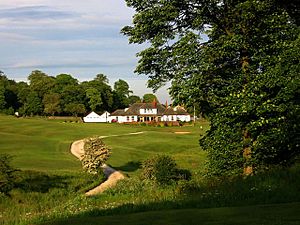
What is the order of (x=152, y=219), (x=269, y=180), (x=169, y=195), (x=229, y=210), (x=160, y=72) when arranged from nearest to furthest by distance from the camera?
1. (x=152, y=219)
2. (x=229, y=210)
3. (x=269, y=180)
4. (x=169, y=195)
5. (x=160, y=72)

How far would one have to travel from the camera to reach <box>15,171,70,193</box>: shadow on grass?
29.4 metres

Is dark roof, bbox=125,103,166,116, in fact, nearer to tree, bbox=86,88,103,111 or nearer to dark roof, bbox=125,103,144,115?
dark roof, bbox=125,103,144,115

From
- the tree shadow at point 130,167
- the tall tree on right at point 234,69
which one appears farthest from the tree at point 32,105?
the tall tree on right at point 234,69

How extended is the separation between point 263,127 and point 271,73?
242cm

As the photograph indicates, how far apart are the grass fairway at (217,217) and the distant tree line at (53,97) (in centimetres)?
13117

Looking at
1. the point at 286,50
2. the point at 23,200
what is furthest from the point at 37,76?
the point at 286,50

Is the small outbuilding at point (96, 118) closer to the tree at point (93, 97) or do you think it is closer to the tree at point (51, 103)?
the tree at point (93, 97)

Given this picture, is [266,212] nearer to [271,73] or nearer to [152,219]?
[152,219]

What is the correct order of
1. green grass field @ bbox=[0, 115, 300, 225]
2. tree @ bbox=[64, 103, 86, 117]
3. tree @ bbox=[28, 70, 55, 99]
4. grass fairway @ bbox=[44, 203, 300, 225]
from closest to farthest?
grass fairway @ bbox=[44, 203, 300, 225]
green grass field @ bbox=[0, 115, 300, 225]
tree @ bbox=[64, 103, 86, 117]
tree @ bbox=[28, 70, 55, 99]

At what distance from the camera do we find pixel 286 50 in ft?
58.3

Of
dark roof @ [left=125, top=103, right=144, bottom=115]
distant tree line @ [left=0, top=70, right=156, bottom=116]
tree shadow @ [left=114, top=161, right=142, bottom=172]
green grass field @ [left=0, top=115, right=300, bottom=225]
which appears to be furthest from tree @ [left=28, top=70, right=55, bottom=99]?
tree shadow @ [left=114, top=161, right=142, bottom=172]

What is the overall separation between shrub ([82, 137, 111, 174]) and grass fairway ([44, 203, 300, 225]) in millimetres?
26685

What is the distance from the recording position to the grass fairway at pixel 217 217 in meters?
10.0

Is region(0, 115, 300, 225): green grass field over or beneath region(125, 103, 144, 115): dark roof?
beneath
